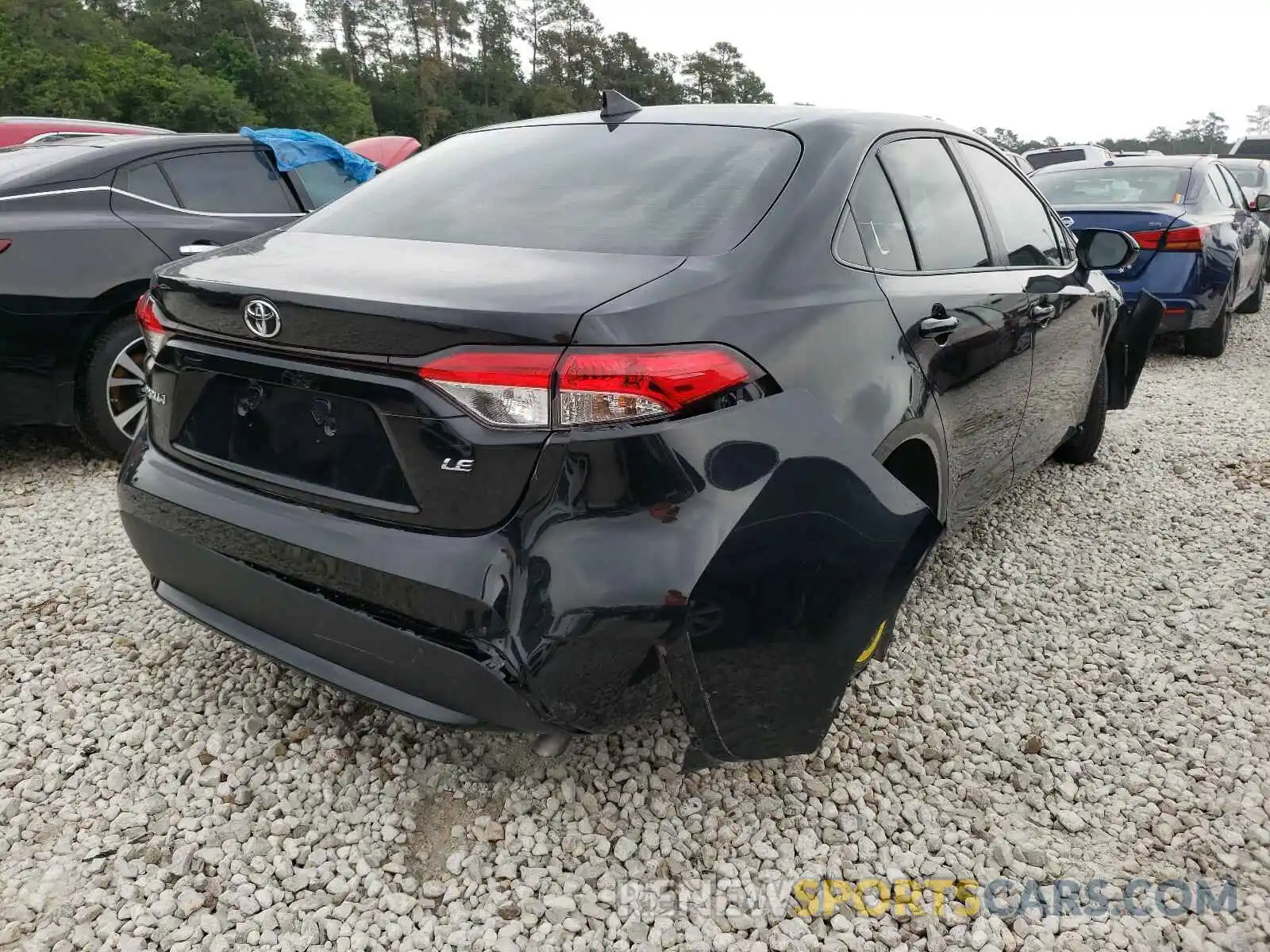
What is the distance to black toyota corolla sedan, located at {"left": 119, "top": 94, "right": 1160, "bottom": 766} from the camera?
1554 millimetres

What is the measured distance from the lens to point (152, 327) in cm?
208

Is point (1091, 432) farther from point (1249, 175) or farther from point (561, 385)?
point (1249, 175)

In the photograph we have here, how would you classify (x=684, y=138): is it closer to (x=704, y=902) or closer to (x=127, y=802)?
(x=704, y=902)

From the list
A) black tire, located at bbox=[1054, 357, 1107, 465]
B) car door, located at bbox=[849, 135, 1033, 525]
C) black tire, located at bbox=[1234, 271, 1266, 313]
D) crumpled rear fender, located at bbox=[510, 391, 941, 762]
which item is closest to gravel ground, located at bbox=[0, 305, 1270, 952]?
crumpled rear fender, located at bbox=[510, 391, 941, 762]

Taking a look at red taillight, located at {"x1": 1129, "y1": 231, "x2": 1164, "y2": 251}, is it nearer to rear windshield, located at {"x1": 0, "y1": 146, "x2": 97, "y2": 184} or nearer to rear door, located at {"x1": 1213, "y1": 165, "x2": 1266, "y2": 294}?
rear door, located at {"x1": 1213, "y1": 165, "x2": 1266, "y2": 294}

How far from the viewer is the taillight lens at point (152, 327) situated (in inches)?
80.0

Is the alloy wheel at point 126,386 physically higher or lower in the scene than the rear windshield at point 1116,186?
lower

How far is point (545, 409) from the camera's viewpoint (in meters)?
1.54

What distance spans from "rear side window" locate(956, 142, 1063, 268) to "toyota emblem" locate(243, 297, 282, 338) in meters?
2.26

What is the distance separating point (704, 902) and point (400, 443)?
3.63ft

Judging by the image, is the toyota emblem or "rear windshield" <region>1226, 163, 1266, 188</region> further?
"rear windshield" <region>1226, 163, 1266, 188</region>

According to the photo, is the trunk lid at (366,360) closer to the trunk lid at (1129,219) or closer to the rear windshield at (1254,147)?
the trunk lid at (1129,219)

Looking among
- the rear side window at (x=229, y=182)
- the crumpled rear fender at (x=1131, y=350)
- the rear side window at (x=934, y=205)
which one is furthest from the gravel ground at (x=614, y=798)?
the rear side window at (x=229, y=182)

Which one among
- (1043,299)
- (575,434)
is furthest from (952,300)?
(575,434)
